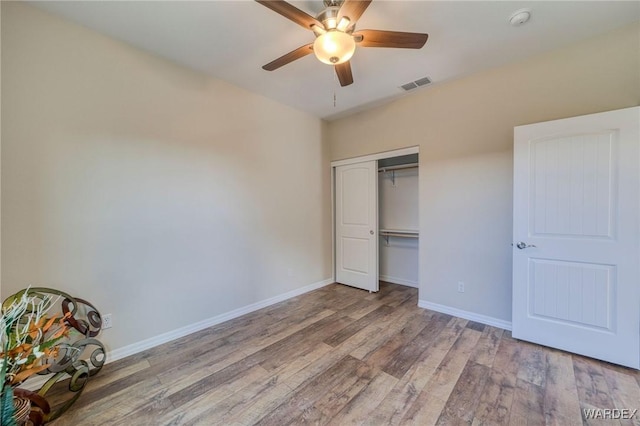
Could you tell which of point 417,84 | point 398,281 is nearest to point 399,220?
point 398,281

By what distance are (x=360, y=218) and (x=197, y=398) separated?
9.74ft

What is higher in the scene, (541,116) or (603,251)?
(541,116)

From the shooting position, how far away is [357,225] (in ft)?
13.4

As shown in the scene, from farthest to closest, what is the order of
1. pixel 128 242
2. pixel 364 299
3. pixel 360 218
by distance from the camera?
pixel 360 218
pixel 364 299
pixel 128 242

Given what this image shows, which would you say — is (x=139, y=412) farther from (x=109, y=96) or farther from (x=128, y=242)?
(x=109, y=96)

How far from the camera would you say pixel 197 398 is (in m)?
1.77

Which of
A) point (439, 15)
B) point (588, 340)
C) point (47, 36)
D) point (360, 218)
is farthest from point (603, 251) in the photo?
point (47, 36)

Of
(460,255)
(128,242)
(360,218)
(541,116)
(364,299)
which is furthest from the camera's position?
(360,218)

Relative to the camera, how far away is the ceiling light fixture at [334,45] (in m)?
1.64

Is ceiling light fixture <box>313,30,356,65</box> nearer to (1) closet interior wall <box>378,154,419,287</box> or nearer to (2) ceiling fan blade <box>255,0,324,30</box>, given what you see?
(2) ceiling fan blade <box>255,0,324,30</box>

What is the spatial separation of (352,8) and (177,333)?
3.17 meters

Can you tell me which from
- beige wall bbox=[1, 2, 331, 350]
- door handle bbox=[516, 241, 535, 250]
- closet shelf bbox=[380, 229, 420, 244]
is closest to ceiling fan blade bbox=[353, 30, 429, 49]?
beige wall bbox=[1, 2, 331, 350]

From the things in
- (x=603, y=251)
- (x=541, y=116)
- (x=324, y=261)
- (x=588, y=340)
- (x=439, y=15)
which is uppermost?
(x=439, y=15)

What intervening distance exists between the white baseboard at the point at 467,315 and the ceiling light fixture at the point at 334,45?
116 inches
